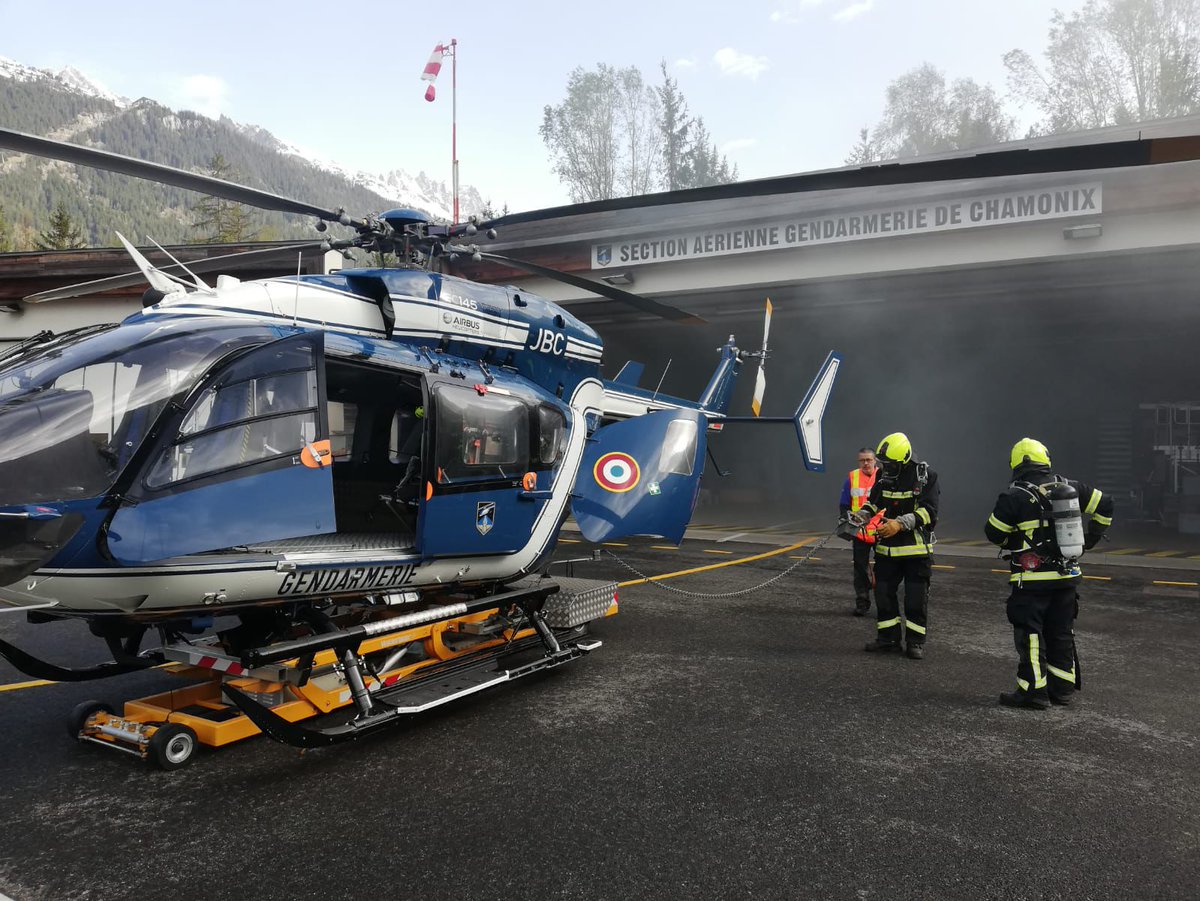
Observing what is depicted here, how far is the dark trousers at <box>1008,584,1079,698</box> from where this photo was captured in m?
5.35

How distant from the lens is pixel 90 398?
12.5ft

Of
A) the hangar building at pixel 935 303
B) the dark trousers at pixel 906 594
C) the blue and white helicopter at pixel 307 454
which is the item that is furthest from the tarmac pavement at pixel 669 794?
the hangar building at pixel 935 303

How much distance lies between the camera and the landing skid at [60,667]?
429 cm

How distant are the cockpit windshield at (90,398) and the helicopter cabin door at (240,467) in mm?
136

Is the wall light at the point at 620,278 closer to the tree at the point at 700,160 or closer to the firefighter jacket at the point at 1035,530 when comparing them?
the firefighter jacket at the point at 1035,530

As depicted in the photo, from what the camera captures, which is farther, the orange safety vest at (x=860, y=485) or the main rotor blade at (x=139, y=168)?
the orange safety vest at (x=860, y=485)

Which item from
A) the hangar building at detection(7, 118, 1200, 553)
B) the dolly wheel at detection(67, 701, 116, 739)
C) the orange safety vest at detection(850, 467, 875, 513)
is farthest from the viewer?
the hangar building at detection(7, 118, 1200, 553)

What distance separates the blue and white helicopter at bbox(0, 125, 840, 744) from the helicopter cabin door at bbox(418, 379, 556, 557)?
0.6 inches

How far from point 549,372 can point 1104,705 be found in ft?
15.9

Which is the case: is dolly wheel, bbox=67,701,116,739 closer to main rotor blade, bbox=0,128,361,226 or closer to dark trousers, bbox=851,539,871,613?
main rotor blade, bbox=0,128,361,226

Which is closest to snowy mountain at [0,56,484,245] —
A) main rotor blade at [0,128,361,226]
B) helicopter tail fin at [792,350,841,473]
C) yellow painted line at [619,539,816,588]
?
yellow painted line at [619,539,816,588]

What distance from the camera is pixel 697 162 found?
1741 inches

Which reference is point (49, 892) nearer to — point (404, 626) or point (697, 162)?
point (404, 626)

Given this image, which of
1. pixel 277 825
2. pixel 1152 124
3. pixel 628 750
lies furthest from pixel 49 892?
pixel 1152 124
